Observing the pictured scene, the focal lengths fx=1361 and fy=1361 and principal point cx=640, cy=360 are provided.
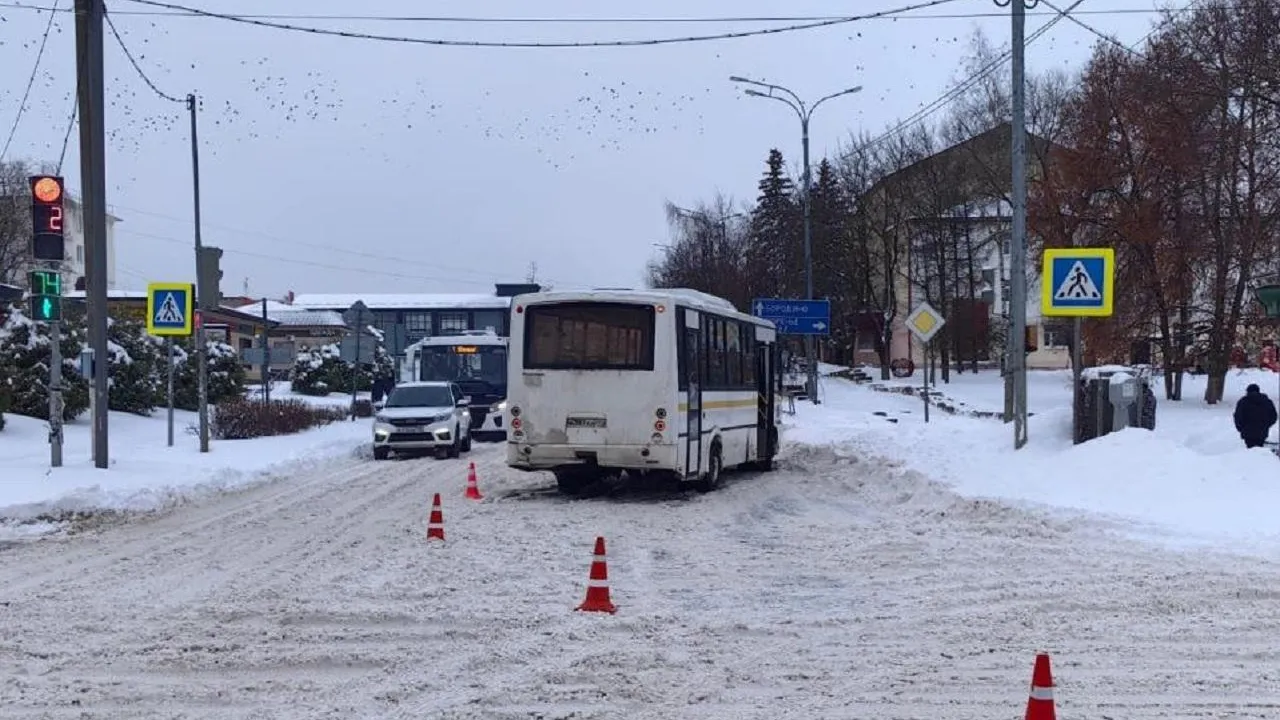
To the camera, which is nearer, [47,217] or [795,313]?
[47,217]

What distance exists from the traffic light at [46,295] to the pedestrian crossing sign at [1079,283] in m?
14.0

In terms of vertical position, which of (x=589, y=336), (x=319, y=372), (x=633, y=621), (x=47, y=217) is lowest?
(x=633, y=621)

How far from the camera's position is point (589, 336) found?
19062mm

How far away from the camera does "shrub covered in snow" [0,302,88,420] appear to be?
30.2 meters

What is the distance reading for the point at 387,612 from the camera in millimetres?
9719

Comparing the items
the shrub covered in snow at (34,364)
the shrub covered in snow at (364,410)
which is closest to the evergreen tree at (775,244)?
the shrub covered in snow at (364,410)

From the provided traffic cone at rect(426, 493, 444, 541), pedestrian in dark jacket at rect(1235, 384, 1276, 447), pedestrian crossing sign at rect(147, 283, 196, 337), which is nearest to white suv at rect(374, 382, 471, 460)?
pedestrian crossing sign at rect(147, 283, 196, 337)

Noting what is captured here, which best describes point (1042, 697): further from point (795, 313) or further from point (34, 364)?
point (795, 313)

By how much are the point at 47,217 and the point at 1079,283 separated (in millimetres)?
14437

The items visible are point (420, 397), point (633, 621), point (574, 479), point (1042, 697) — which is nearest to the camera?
point (1042, 697)

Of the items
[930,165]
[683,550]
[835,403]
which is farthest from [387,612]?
[930,165]

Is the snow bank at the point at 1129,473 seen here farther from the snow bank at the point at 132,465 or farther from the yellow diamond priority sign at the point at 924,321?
the snow bank at the point at 132,465

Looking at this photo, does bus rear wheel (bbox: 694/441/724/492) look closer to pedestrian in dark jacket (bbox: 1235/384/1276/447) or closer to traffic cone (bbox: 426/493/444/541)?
traffic cone (bbox: 426/493/444/541)

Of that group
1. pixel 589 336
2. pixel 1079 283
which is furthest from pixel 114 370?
pixel 1079 283
